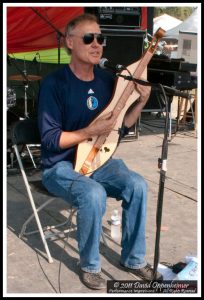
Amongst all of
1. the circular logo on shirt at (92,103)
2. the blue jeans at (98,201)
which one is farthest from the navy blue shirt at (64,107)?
the blue jeans at (98,201)

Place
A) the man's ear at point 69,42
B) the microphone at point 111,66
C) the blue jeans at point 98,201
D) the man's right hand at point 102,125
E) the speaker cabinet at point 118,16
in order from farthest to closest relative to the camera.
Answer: the speaker cabinet at point 118,16
the man's ear at point 69,42
the man's right hand at point 102,125
the blue jeans at point 98,201
the microphone at point 111,66

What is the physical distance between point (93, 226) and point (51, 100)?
0.81 metres

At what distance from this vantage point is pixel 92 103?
2932 millimetres

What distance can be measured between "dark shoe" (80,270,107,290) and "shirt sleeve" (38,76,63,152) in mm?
774

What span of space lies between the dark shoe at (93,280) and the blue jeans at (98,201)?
0.10 ft

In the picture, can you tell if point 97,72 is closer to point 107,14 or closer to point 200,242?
point 200,242

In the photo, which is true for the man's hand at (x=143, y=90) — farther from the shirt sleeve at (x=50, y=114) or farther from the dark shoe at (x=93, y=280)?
the dark shoe at (x=93, y=280)

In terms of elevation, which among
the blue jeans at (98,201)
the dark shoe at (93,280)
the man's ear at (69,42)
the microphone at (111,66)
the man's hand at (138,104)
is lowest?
the dark shoe at (93,280)

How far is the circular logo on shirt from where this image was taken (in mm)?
2915

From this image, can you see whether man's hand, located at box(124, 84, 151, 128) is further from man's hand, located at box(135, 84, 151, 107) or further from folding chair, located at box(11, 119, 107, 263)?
folding chair, located at box(11, 119, 107, 263)

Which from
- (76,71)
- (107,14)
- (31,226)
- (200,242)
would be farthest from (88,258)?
(107,14)

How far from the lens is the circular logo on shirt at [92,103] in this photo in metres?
2.92

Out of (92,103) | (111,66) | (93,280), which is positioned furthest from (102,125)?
(93,280)

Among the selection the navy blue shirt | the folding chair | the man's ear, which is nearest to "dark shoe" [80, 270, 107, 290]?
the folding chair
